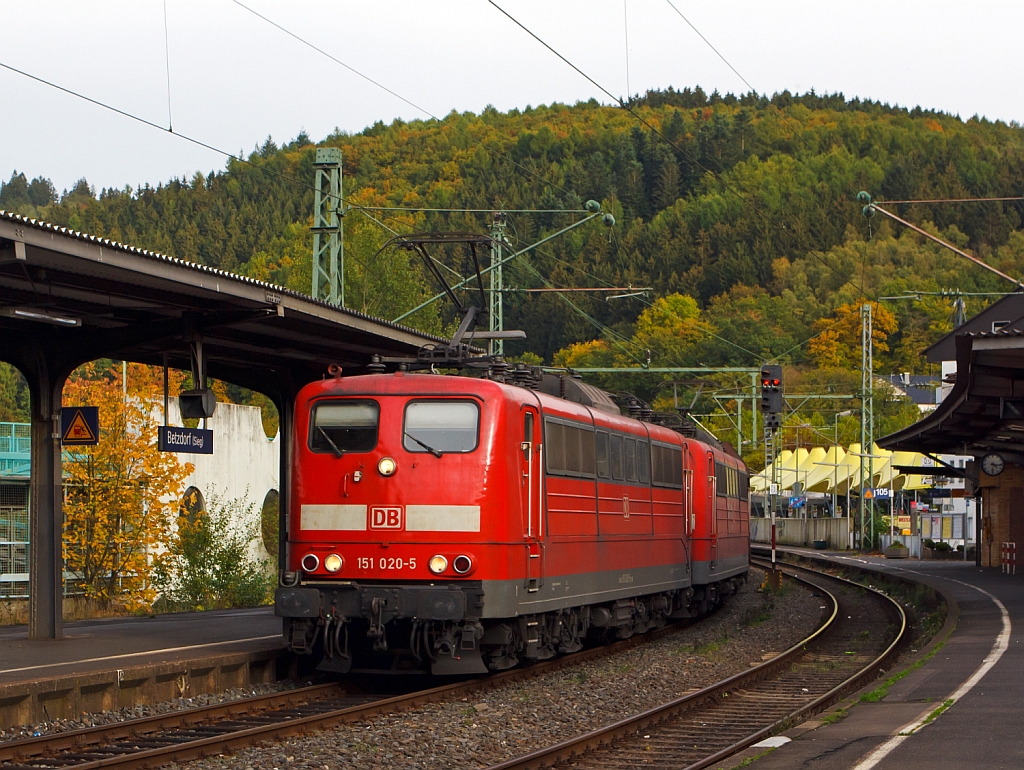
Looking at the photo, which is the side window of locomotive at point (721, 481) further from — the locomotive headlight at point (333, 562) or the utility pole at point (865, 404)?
the utility pole at point (865, 404)

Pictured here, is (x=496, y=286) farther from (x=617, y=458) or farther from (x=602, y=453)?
(x=602, y=453)

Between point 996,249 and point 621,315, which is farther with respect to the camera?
point 996,249

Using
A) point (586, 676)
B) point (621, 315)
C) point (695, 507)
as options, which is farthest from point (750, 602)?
point (621, 315)

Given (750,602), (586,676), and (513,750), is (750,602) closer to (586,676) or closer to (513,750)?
(586,676)

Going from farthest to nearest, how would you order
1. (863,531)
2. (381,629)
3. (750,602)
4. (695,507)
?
(863,531) < (750,602) < (695,507) < (381,629)

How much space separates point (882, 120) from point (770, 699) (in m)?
127

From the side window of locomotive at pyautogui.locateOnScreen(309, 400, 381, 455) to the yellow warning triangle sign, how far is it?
12.4ft

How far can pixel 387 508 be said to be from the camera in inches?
542

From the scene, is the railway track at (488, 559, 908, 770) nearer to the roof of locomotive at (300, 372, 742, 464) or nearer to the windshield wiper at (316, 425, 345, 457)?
the roof of locomotive at (300, 372, 742, 464)

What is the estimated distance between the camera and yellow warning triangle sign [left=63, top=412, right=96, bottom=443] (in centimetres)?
1667

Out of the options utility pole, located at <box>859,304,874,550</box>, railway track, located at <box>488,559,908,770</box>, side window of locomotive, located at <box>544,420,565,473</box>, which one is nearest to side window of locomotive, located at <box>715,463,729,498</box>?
railway track, located at <box>488,559,908,770</box>

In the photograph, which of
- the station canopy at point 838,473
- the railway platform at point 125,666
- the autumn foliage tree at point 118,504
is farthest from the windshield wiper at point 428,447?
the station canopy at point 838,473

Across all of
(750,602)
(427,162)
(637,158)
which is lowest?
(750,602)

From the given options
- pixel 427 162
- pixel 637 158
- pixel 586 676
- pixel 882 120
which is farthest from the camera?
pixel 882 120
